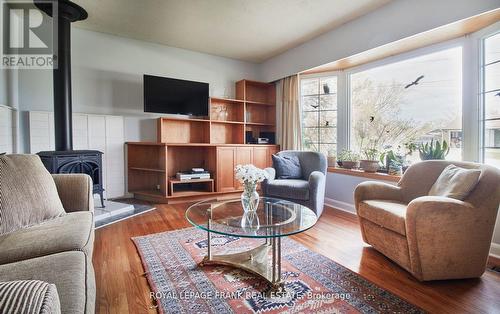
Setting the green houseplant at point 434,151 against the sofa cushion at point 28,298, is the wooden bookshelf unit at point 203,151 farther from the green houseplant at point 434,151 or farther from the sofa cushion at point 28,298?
the sofa cushion at point 28,298

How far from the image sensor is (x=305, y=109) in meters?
4.23

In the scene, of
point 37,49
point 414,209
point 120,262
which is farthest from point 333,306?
point 37,49

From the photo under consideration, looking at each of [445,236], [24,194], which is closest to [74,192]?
[24,194]

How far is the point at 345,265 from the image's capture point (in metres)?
1.90

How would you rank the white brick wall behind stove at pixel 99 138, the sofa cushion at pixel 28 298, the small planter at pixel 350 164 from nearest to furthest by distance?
the sofa cushion at pixel 28 298 < the white brick wall behind stove at pixel 99 138 < the small planter at pixel 350 164

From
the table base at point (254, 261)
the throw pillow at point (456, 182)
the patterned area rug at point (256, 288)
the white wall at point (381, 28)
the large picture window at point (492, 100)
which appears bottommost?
the patterned area rug at point (256, 288)

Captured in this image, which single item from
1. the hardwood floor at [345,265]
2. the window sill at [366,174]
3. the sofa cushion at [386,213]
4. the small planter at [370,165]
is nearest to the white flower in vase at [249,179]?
the hardwood floor at [345,265]

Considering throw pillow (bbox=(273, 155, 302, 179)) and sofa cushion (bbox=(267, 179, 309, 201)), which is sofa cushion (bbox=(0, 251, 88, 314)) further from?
throw pillow (bbox=(273, 155, 302, 179))

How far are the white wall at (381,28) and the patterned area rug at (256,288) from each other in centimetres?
243

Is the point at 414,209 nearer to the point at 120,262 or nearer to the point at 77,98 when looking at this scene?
the point at 120,262

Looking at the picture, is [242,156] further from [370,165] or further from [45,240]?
[45,240]

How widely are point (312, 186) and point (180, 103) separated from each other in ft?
8.09

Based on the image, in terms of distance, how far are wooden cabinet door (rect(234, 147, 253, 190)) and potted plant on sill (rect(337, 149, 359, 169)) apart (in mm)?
1437

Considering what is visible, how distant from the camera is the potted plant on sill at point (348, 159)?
3450mm
